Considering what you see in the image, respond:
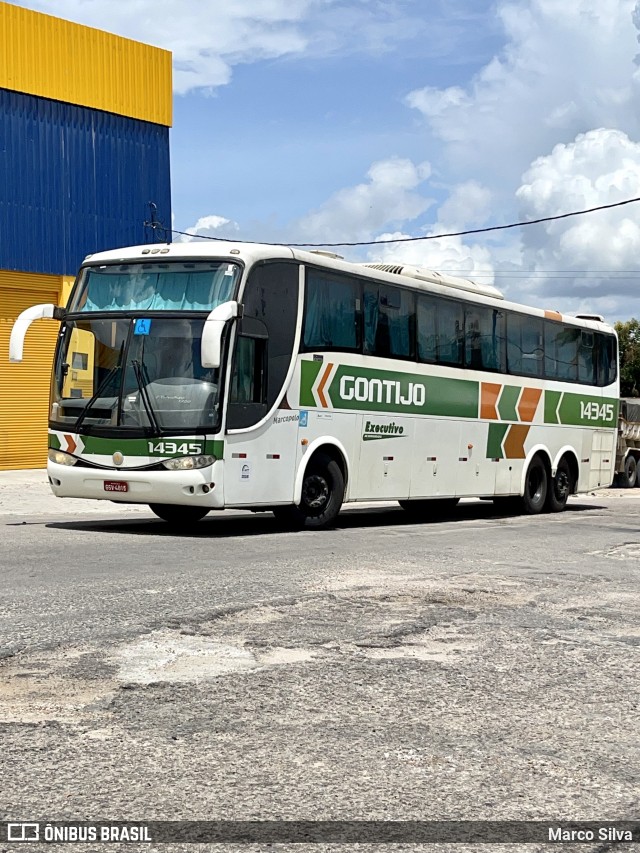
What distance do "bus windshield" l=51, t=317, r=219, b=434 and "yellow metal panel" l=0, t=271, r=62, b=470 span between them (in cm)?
1207

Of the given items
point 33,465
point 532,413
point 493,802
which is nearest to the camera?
point 493,802

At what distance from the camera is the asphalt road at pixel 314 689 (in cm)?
416

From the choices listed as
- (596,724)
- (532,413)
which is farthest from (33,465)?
(596,724)

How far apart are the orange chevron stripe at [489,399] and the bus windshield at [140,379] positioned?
22.2ft

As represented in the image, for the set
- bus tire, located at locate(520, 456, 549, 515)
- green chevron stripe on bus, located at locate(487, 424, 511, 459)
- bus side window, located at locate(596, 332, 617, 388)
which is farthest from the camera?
bus side window, located at locate(596, 332, 617, 388)

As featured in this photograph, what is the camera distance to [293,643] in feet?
22.5

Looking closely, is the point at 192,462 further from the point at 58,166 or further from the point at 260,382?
the point at 58,166

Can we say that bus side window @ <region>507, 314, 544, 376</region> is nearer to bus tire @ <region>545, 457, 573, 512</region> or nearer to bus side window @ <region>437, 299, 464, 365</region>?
bus side window @ <region>437, 299, 464, 365</region>

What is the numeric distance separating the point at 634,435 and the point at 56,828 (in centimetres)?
3210

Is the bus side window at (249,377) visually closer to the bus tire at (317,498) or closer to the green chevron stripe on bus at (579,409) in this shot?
the bus tire at (317,498)

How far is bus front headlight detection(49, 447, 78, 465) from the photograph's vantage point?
1421 centimetres

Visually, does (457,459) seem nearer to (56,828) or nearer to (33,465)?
(33,465)

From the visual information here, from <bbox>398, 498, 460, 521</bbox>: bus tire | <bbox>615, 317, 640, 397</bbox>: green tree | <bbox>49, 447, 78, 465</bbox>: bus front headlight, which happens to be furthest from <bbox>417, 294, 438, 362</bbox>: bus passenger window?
<bbox>615, 317, 640, 397</bbox>: green tree

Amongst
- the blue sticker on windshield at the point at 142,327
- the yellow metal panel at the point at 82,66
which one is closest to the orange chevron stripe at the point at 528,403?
the blue sticker on windshield at the point at 142,327
